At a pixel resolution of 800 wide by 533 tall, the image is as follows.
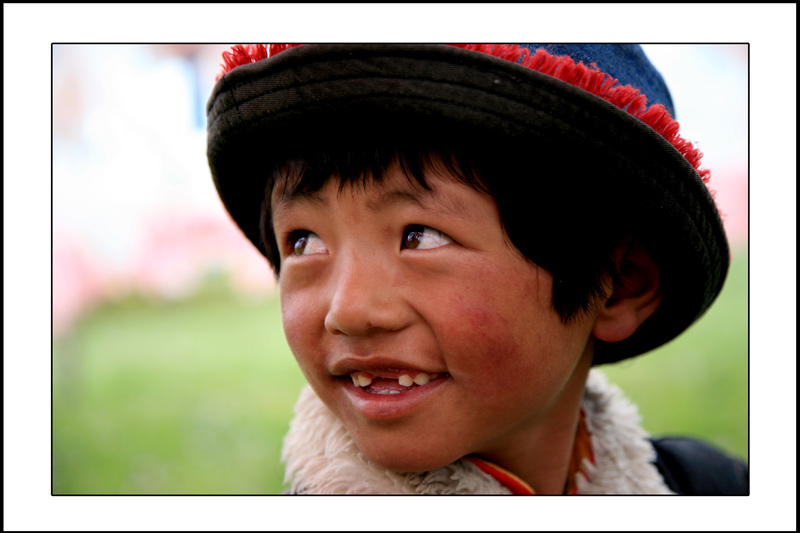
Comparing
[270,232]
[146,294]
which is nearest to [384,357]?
[270,232]

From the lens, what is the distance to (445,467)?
112 cm

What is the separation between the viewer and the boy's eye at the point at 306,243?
105 cm

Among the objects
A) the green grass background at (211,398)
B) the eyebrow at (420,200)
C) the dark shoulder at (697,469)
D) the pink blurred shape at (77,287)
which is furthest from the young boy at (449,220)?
the pink blurred shape at (77,287)

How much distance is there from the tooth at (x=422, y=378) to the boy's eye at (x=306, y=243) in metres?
0.26

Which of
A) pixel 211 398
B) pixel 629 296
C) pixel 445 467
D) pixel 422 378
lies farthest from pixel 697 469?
pixel 211 398

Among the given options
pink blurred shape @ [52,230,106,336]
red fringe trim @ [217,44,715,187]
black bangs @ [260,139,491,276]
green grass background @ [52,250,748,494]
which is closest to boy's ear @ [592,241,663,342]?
red fringe trim @ [217,44,715,187]

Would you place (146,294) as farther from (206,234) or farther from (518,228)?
(518,228)

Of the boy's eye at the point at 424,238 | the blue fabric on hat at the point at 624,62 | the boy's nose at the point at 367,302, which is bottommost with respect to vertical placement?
the boy's nose at the point at 367,302

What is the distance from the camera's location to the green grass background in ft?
8.51

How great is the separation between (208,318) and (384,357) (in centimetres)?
359

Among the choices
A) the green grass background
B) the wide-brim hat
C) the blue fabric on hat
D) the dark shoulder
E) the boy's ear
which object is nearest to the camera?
the wide-brim hat

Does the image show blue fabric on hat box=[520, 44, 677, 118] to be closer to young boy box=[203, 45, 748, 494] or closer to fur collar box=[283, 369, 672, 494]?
young boy box=[203, 45, 748, 494]

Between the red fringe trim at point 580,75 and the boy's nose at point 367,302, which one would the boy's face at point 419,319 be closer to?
the boy's nose at point 367,302

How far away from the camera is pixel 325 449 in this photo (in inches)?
45.6
